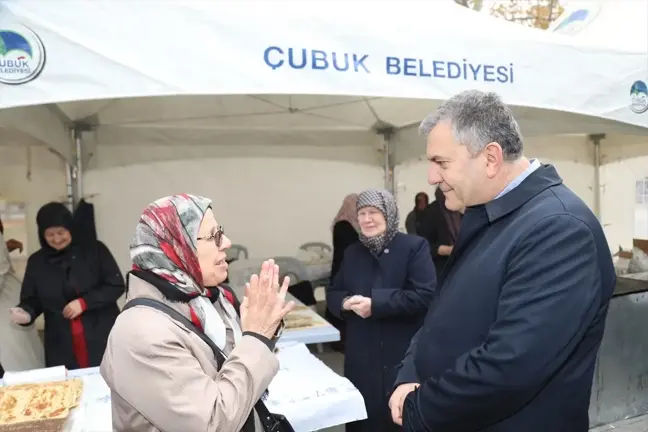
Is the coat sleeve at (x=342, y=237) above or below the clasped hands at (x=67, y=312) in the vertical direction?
above

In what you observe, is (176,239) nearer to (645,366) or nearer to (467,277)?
(467,277)

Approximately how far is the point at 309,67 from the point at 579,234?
4.51 ft

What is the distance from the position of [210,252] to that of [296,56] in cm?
108

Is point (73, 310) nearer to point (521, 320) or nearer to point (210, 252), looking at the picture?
point (210, 252)

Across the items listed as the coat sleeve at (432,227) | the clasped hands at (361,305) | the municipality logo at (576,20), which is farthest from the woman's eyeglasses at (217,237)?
the municipality logo at (576,20)

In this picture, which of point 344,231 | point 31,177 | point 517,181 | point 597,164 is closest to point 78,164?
point 31,177

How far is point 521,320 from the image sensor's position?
3.76 feet

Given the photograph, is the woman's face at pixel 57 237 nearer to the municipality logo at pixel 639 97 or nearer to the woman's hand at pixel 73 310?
the woman's hand at pixel 73 310

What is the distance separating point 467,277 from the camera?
4.25ft

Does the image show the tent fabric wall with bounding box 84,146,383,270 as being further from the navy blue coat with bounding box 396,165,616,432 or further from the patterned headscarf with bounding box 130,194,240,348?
the navy blue coat with bounding box 396,165,616,432

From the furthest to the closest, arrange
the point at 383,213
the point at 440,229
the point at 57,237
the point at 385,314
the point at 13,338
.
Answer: the point at 440,229 < the point at 13,338 < the point at 57,237 < the point at 383,213 < the point at 385,314

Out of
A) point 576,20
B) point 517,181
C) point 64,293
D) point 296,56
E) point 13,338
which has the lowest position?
point 13,338

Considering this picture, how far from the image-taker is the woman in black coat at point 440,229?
4.79 metres

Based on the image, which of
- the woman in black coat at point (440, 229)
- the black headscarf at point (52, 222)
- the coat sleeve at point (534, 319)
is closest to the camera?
the coat sleeve at point (534, 319)
